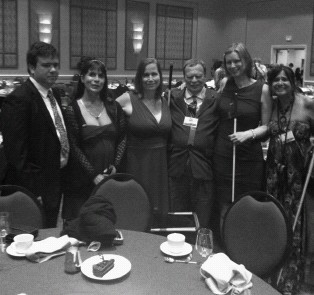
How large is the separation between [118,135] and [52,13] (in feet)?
23.6

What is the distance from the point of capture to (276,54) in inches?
463

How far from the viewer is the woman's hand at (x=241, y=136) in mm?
A: 2951

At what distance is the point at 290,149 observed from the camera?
9.25 feet

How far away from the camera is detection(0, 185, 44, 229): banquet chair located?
7.91 ft

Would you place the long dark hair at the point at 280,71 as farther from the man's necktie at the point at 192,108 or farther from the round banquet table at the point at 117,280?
the round banquet table at the point at 117,280

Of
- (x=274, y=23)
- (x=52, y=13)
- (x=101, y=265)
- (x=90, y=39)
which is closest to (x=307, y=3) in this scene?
(x=274, y=23)

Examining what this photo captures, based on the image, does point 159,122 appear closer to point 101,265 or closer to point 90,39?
point 101,265

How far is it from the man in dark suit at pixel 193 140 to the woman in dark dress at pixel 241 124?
3.4 inches

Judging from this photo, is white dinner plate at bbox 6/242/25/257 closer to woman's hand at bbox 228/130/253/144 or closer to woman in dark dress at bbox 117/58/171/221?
woman in dark dress at bbox 117/58/171/221

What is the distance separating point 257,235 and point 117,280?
3.23 ft

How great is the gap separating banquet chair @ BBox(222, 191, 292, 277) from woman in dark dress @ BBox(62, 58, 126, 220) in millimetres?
1042

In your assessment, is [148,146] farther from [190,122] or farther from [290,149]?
[290,149]

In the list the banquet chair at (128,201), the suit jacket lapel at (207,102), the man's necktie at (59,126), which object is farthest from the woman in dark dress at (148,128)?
the man's necktie at (59,126)

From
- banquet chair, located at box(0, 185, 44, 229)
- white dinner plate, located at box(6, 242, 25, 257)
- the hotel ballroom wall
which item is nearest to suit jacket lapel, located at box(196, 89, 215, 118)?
banquet chair, located at box(0, 185, 44, 229)
